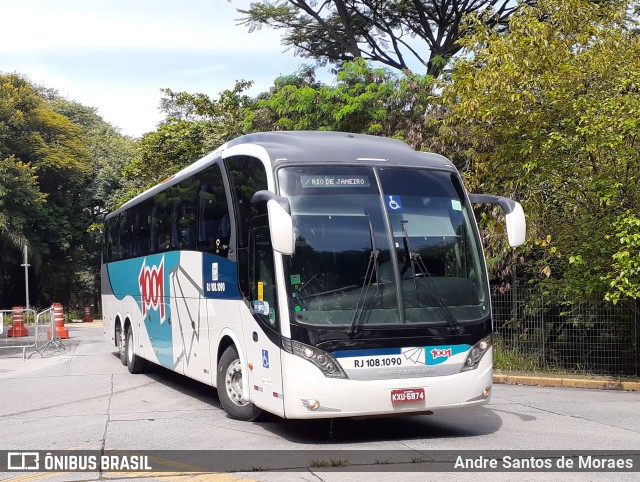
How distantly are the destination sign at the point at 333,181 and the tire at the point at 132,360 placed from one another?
831cm

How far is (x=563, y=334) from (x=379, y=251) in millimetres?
8451

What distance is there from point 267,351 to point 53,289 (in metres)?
44.9

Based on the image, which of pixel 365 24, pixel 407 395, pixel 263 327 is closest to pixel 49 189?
pixel 365 24

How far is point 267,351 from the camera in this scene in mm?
8977

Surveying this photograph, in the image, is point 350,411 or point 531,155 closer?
point 350,411

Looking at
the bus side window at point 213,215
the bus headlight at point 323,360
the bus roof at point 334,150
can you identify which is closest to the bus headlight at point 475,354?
the bus headlight at point 323,360

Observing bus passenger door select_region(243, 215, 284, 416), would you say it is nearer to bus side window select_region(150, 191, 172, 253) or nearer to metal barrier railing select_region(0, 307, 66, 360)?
bus side window select_region(150, 191, 172, 253)

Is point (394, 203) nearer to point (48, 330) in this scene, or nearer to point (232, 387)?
point (232, 387)

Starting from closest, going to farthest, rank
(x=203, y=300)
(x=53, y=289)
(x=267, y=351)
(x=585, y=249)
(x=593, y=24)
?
1. (x=267, y=351)
2. (x=203, y=300)
3. (x=585, y=249)
4. (x=593, y=24)
5. (x=53, y=289)

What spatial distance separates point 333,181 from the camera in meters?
9.07

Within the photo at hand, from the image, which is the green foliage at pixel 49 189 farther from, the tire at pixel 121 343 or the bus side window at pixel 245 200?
the bus side window at pixel 245 200

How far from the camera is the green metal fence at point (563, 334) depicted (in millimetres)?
15344

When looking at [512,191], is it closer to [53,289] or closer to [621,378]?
[621,378]

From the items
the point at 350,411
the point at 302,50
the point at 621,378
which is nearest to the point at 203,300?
the point at 350,411
